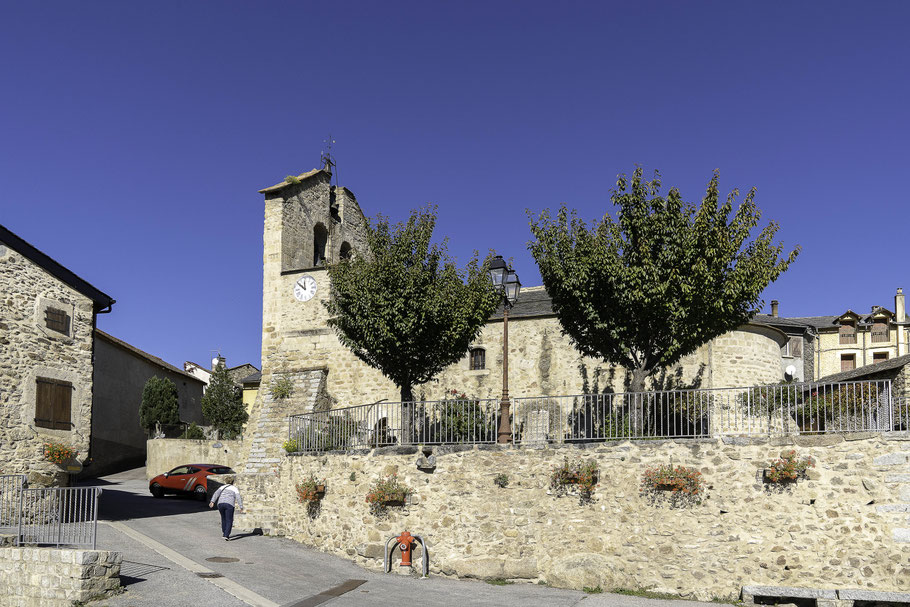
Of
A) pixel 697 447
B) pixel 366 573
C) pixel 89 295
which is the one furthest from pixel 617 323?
pixel 89 295

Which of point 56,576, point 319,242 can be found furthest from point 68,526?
point 319,242

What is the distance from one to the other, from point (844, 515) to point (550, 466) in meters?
5.04

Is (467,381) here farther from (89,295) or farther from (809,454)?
(809,454)

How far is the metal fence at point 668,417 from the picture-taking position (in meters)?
13.2

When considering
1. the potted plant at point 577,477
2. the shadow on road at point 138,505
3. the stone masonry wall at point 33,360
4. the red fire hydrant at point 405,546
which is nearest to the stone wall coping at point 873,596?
the potted plant at point 577,477

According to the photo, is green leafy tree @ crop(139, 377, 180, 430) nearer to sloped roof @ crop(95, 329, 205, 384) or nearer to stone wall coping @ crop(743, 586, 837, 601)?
sloped roof @ crop(95, 329, 205, 384)

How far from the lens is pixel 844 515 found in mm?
12695

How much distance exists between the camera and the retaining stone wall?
3212 cm

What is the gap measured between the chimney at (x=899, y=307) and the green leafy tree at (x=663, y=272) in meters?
40.6

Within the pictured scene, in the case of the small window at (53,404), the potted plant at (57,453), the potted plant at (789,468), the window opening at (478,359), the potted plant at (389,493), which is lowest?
the potted plant at (389,493)

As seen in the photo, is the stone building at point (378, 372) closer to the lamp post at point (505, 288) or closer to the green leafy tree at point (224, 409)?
the lamp post at point (505, 288)

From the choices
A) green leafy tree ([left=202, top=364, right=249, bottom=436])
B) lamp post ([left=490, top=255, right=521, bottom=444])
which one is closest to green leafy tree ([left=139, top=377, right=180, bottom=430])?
green leafy tree ([left=202, top=364, right=249, bottom=436])

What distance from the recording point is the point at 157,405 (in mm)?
34156

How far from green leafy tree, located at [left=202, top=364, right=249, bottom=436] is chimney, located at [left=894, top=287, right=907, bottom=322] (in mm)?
41808
